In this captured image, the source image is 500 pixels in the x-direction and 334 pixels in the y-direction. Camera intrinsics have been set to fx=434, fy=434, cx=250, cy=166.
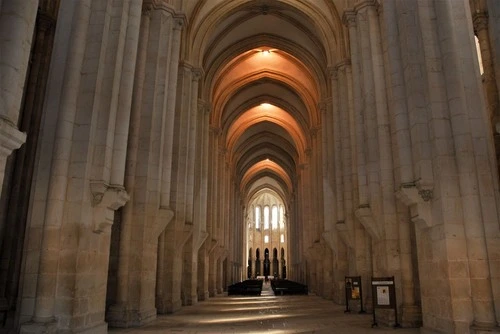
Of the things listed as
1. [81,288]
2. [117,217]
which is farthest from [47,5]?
[81,288]

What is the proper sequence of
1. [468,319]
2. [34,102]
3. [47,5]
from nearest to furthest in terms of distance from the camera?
[468,319] → [34,102] → [47,5]

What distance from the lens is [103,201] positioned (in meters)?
8.99

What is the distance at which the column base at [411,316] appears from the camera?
10.9m

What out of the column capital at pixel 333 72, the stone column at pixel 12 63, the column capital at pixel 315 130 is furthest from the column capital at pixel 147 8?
the column capital at pixel 315 130

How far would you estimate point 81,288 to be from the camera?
8422 mm

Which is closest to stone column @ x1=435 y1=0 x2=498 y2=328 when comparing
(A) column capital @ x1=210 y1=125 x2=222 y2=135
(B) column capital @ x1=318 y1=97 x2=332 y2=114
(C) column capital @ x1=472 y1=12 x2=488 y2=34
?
(C) column capital @ x1=472 y1=12 x2=488 y2=34

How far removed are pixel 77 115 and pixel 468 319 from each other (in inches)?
340

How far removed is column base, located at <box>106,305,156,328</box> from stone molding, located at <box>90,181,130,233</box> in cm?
351

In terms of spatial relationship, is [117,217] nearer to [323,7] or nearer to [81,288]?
[81,288]

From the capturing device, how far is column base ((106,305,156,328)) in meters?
11.5

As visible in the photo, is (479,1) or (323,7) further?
(323,7)

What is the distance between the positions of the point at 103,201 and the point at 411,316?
802 cm

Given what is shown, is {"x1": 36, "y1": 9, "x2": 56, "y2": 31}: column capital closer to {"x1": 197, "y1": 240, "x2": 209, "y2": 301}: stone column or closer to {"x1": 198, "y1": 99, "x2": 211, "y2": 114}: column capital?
{"x1": 198, "y1": 99, "x2": 211, "y2": 114}: column capital

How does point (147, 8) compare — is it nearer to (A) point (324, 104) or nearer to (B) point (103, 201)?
(B) point (103, 201)
